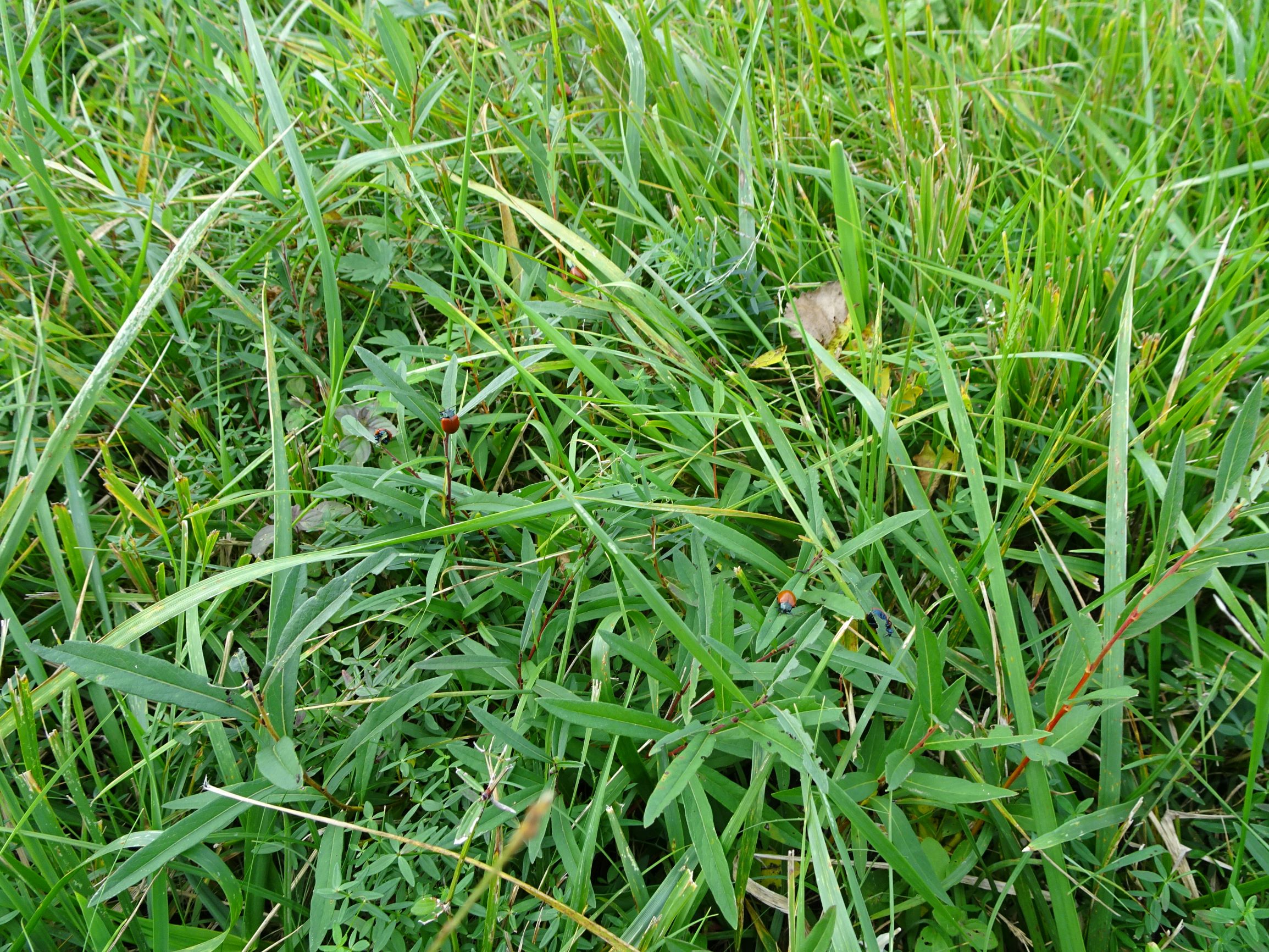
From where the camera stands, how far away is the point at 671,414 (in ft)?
5.15

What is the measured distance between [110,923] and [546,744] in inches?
26.2

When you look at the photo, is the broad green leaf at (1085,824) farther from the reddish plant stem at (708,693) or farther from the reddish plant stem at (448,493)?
the reddish plant stem at (448,493)

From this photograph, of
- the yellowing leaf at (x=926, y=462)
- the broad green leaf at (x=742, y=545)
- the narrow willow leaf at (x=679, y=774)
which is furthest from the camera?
the yellowing leaf at (x=926, y=462)

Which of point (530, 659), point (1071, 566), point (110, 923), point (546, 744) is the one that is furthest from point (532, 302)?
point (110, 923)

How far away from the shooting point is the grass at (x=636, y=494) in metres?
1.20

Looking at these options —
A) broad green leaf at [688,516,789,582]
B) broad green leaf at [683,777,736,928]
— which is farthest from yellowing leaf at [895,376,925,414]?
broad green leaf at [683,777,736,928]

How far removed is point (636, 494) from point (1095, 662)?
726 mm

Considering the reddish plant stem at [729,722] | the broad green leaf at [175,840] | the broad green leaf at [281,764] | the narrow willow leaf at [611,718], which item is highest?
the broad green leaf at [281,764]

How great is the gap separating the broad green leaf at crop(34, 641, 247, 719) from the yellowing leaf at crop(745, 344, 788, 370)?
3.48 feet

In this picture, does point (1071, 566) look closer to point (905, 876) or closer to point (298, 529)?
point (905, 876)

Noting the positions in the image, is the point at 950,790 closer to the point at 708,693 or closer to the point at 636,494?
the point at 708,693

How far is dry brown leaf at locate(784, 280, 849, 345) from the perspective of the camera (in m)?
1.76

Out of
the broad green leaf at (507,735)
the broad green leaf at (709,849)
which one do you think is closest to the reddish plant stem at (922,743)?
the broad green leaf at (709,849)

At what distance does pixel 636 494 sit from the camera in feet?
4.76
